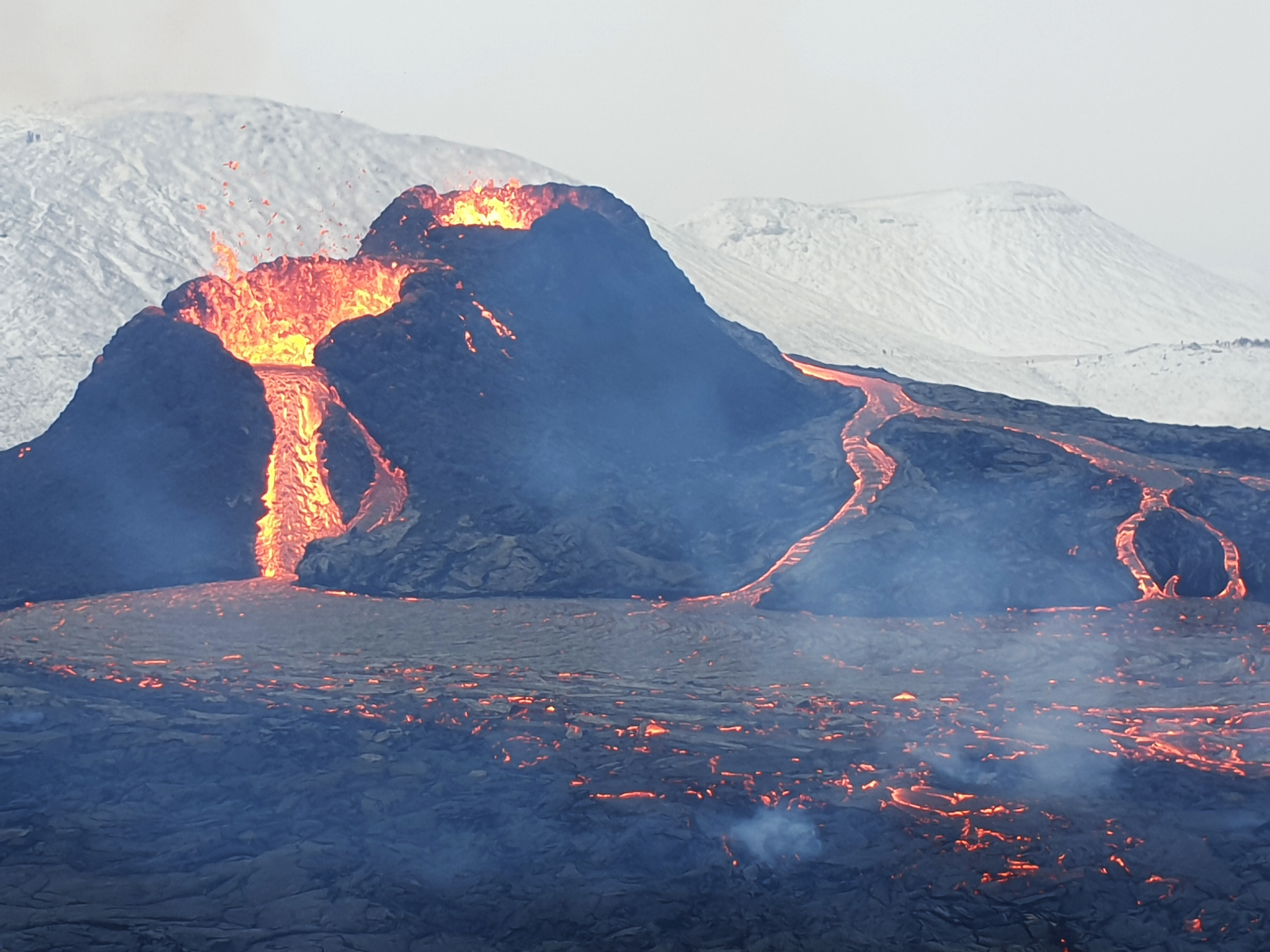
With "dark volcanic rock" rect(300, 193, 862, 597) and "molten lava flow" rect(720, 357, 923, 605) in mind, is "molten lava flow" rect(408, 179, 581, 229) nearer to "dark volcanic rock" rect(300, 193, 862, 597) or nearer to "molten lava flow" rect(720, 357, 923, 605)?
"dark volcanic rock" rect(300, 193, 862, 597)

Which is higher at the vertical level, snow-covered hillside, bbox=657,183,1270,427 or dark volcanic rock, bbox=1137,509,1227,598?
snow-covered hillside, bbox=657,183,1270,427

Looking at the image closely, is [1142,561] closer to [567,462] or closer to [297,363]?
[567,462]

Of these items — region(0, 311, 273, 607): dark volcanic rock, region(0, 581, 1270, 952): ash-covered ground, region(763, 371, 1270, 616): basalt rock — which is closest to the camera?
region(0, 581, 1270, 952): ash-covered ground

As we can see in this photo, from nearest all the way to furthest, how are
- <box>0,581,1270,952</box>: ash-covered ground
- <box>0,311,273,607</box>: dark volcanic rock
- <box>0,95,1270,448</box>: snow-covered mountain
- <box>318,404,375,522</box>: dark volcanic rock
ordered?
<box>0,581,1270,952</box>: ash-covered ground, <box>0,311,273,607</box>: dark volcanic rock, <box>318,404,375,522</box>: dark volcanic rock, <box>0,95,1270,448</box>: snow-covered mountain

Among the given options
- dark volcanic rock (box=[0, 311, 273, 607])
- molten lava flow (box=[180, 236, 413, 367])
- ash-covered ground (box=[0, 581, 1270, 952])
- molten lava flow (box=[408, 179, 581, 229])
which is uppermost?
molten lava flow (box=[408, 179, 581, 229])

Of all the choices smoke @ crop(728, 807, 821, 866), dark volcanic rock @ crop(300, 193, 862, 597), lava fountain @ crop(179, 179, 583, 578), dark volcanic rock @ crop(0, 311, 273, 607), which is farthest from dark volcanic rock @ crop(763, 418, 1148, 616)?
dark volcanic rock @ crop(0, 311, 273, 607)

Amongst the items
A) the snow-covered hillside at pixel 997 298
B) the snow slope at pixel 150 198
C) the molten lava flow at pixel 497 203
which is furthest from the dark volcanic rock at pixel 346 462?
the snow-covered hillside at pixel 997 298

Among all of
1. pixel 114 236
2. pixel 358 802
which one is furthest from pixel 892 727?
pixel 114 236
